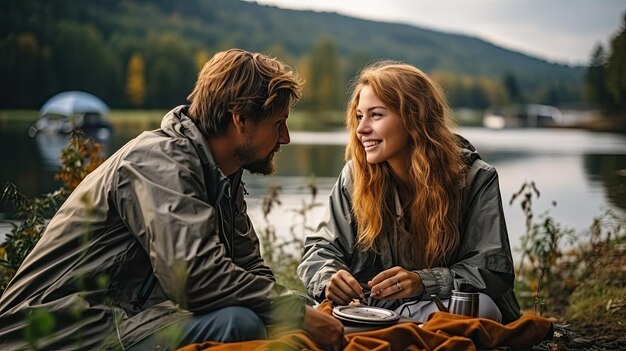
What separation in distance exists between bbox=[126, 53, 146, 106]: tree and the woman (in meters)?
6.11

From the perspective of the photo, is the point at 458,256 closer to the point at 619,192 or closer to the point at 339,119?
the point at 619,192

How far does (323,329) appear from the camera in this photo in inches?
106

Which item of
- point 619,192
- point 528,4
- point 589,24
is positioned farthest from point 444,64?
point 619,192

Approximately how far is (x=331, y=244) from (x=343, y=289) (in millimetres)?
473

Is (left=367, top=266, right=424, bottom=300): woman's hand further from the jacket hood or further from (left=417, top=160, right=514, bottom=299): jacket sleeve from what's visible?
the jacket hood

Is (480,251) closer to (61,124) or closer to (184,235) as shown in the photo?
(184,235)

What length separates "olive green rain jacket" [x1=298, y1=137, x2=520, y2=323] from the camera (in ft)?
11.5

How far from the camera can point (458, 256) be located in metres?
3.68

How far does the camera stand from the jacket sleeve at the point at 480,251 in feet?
11.5

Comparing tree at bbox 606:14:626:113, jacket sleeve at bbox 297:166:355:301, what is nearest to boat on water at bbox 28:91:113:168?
jacket sleeve at bbox 297:166:355:301

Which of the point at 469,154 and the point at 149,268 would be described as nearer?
the point at 149,268

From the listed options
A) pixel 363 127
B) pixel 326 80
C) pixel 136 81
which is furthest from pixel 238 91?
pixel 326 80

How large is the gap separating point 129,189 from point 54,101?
6719 millimetres

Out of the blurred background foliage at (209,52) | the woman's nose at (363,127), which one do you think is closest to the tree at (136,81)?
the blurred background foliage at (209,52)
